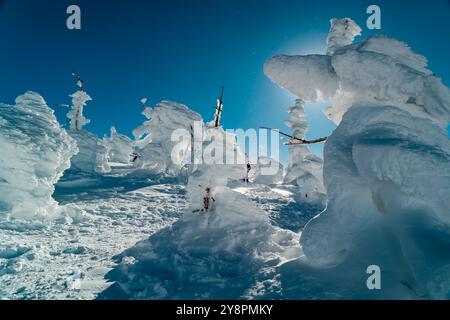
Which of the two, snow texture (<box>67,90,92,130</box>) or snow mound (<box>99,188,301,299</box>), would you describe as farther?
snow texture (<box>67,90,92,130</box>)

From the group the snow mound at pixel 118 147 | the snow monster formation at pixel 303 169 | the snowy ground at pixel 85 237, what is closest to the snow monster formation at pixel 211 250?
the snowy ground at pixel 85 237

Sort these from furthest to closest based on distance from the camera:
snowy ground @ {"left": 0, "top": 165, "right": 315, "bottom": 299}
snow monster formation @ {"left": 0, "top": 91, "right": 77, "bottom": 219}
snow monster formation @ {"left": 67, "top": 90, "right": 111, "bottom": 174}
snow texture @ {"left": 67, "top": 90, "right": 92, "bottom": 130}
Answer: snow texture @ {"left": 67, "top": 90, "right": 92, "bottom": 130}, snow monster formation @ {"left": 67, "top": 90, "right": 111, "bottom": 174}, snow monster formation @ {"left": 0, "top": 91, "right": 77, "bottom": 219}, snowy ground @ {"left": 0, "top": 165, "right": 315, "bottom": 299}

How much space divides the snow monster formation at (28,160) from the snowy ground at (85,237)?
3.68 feet

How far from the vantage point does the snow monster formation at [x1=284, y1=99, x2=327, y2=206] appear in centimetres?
2109

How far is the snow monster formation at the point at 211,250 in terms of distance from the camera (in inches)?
230

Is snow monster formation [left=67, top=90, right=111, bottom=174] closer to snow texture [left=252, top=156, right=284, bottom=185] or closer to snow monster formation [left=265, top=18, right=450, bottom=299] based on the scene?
snow texture [left=252, top=156, right=284, bottom=185]

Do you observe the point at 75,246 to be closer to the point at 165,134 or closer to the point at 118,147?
the point at 165,134

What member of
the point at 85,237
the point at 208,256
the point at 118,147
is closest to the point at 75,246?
the point at 85,237

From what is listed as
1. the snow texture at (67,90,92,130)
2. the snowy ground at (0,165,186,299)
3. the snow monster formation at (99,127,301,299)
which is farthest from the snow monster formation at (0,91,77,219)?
the snow texture at (67,90,92,130)

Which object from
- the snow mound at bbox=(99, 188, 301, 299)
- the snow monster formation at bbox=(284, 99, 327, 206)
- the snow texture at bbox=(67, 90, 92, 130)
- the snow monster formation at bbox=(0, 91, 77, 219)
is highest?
→ the snow texture at bbox=(67, 90, 92, 130)

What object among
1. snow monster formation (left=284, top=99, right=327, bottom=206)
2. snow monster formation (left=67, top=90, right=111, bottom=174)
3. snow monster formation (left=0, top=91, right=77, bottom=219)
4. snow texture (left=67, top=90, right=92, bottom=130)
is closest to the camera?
snow monster formation (left=0, top=91, right=77, bottom=219)

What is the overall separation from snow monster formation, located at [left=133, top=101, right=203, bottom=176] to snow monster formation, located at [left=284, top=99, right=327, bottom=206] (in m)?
10.5

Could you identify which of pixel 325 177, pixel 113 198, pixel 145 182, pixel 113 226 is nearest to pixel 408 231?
pixel 325 177

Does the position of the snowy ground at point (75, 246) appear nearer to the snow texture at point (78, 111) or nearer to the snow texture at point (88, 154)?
the snow texture at point (88, 154)
